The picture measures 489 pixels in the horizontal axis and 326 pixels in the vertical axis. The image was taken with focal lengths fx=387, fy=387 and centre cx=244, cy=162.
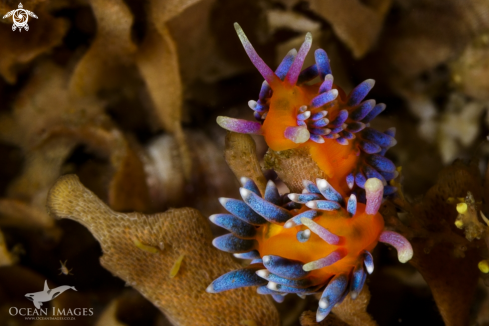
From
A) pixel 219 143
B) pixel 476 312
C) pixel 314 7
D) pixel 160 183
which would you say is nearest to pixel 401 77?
pixel 314 7

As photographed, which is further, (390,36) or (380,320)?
(390,36)

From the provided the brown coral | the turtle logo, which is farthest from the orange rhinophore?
the turtle logo

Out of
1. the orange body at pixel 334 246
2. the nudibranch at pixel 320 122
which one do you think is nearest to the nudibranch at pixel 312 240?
the orange body at pixel 334 246

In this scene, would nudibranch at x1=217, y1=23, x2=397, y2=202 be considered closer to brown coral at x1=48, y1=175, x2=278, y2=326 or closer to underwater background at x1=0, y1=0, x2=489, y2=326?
underwater background at x1=0, y1=0, x2=489, y2=326

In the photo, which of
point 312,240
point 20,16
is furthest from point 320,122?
point 20,16

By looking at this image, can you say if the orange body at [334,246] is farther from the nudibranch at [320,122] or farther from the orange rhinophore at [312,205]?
the nudibranch at [320,122]

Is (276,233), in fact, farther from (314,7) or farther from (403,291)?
(314,7)

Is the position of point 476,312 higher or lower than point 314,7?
lower

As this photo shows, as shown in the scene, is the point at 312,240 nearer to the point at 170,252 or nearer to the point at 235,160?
the point at 235,160
